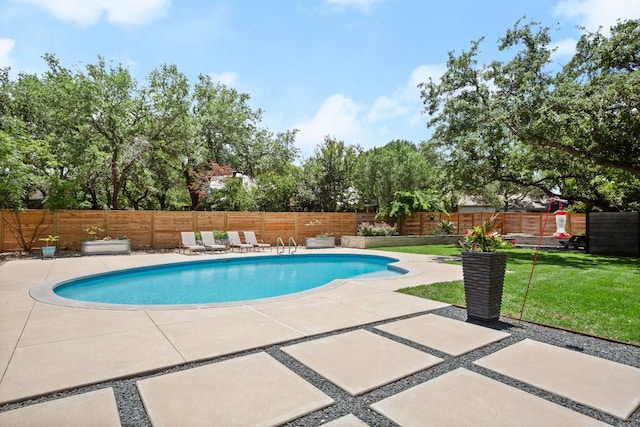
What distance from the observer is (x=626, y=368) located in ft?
10.7

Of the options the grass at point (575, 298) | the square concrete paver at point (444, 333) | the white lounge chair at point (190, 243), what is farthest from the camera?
the white lounge chair at point (190, 243)

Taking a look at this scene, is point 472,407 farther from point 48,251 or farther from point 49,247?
point 48,251

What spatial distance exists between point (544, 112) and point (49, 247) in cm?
1635

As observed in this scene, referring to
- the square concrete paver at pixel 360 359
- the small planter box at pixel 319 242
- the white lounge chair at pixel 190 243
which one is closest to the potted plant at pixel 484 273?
the square concrete paver at pixel 360 359

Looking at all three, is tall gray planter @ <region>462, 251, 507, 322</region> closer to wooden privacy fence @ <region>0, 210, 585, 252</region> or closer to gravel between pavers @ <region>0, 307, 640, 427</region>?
gravel between pavers @ <region>0, 307, 640, 427</region>

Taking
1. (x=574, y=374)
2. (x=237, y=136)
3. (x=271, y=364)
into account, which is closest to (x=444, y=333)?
(x=574, y=374)

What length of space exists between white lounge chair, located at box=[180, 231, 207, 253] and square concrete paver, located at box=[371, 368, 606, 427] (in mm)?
12408

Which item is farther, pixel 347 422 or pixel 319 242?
pixel 319 242

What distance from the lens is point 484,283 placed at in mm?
4672

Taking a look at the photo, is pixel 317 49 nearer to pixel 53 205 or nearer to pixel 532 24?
pixel 532 24

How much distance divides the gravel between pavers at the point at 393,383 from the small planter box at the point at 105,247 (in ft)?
39.7

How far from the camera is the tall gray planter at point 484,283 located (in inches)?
183

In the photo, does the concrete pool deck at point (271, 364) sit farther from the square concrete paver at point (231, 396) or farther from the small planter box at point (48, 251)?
the small planter box at point (48, 251)

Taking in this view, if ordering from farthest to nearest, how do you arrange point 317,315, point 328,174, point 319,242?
1. point 328,174
2. point 319,242
3. point 317,315
